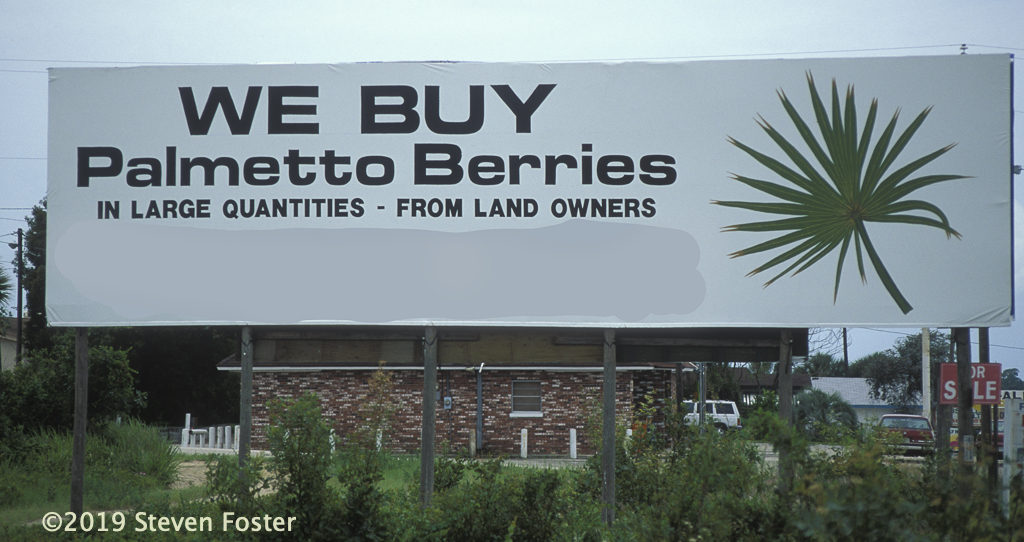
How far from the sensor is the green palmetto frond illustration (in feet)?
31.5

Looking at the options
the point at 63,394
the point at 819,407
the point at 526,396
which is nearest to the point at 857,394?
the point at 819,407

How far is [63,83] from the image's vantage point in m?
10.2

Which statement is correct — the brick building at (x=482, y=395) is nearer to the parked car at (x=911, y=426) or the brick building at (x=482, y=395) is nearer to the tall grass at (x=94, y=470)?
the parked car at (x=911, y=426)

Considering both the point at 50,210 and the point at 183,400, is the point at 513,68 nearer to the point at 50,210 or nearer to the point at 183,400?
the point at 50,210

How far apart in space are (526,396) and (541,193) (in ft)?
59.7

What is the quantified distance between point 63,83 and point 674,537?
8067 mm

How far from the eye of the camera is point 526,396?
27391 mm

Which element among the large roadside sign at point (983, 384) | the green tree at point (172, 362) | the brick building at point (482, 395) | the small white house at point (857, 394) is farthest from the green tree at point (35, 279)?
the small white house at point (857, 394)

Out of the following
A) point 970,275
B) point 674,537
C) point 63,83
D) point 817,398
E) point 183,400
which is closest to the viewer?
point 674,537

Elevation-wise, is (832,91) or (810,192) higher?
(832,91)

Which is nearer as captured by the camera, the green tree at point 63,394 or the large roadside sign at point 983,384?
the large roadside sign at point 983,384

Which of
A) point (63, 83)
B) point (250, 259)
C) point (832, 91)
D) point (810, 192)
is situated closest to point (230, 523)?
point (250, 259)

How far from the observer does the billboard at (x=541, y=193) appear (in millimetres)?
9609

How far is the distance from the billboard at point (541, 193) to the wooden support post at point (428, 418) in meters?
0.25
